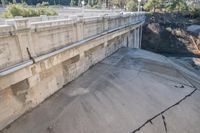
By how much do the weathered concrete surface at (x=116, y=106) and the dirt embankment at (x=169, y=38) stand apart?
21.4 meters

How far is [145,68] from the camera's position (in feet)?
52.2

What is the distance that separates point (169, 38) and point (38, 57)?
32.3 metres

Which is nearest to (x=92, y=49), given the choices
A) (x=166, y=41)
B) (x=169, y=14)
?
(x=166, y=41)

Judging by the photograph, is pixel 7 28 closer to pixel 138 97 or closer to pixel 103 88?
pixel 103 88

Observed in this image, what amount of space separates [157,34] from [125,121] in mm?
30161

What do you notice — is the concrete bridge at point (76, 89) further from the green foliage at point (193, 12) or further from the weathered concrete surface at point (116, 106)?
the green foliage at point (193, 12)

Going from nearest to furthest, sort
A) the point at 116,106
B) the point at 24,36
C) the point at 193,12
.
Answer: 1. the point at 24,36
2. the point at 116,106
3. the point at 193,12

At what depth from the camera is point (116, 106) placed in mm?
9961

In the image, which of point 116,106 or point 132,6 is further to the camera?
point 132,6

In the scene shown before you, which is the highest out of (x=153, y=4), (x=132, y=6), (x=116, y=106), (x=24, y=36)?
(x=153, y=4)

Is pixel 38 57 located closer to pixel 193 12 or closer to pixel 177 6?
pixel 193 12

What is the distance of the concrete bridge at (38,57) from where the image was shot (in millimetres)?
7137

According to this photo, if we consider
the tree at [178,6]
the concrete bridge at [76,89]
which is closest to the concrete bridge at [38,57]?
the concrete bridge at [76,89]

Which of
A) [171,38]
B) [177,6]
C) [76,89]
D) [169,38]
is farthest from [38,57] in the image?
[177,6]
